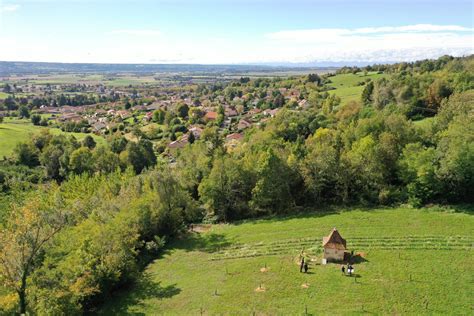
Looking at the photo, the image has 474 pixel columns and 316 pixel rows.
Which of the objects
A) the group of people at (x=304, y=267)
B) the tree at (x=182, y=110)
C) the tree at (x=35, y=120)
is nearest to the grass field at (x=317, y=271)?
the group of people at (x=304, y=267)

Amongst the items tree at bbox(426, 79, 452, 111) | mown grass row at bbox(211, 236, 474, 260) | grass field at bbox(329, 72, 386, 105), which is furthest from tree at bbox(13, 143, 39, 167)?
tree at bbox(426, 79, 452, 111)

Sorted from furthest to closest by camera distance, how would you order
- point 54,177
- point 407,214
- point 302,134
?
point 54,177 < point 302,134 < point 407,214

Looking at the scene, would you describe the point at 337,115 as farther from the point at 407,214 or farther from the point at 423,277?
the point at 423,277

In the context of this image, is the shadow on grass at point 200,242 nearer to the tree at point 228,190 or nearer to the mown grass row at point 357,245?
the mown grass row at point 357,245

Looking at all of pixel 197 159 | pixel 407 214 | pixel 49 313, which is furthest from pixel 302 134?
pixel 49 313

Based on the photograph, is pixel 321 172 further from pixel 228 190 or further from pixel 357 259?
pixel 357 259

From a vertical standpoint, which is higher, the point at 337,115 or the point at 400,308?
the point at 337,115
